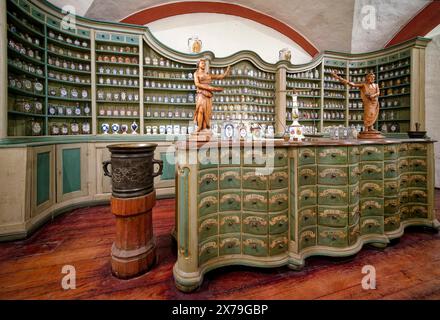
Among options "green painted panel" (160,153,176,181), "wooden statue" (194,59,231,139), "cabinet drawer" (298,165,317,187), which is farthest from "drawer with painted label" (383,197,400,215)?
"green painted panel" (160,153,176,181)

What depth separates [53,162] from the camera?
3.06 meters

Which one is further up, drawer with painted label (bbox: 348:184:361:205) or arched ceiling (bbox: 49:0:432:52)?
arched ceiling (bbox: 49:0:432:52)

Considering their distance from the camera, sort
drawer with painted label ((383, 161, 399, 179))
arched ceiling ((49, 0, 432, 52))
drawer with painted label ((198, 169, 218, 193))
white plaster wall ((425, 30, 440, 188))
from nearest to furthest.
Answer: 1. drawer with painted label ((198, 169, 218, 193))
2. drawer with painted label ((383, 161, 399, 179))
3. arched ceiling ((49, 0, 432, 52))
4. white plaster wall ((425, 30, 440, 188))

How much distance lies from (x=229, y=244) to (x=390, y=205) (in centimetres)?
184

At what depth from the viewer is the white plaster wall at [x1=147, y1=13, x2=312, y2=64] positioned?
5.01m

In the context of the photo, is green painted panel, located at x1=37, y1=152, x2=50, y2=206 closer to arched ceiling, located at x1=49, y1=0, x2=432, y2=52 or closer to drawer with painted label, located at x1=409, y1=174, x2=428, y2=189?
arched ceiling, located at x1=49, y1=0, x2=432, y2=52

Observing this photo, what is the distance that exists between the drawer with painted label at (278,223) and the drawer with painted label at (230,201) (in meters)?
0.30

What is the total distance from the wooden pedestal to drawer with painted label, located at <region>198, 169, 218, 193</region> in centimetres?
51

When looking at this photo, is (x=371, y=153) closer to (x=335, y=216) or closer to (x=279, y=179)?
(x=335, y=216)

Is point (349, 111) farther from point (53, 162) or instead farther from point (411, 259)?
point (53, 162)

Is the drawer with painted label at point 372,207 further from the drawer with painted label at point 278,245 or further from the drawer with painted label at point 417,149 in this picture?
the drawer with painted label at point 278,245

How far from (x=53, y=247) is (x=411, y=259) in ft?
11.7

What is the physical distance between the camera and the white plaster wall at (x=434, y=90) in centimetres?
478

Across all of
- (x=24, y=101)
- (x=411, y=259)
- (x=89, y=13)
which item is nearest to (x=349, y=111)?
(x=411, y=259)
